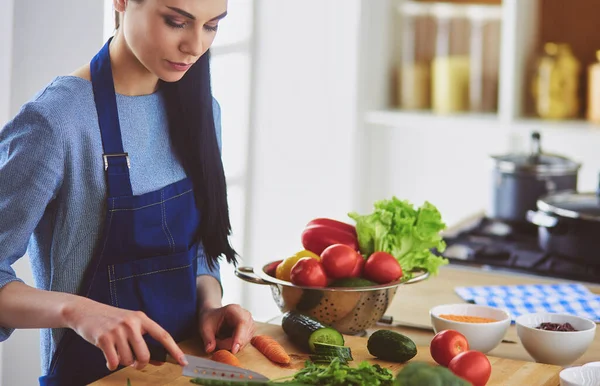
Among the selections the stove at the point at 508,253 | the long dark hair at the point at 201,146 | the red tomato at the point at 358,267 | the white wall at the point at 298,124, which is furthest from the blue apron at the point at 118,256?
the white wall at the point at 298,124

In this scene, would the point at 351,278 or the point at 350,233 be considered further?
the point at 350,233

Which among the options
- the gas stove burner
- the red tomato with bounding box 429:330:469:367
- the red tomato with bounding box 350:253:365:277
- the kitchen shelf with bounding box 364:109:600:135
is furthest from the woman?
the kitchen shelf with bounding box 364:109:600:135

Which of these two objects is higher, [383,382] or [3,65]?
[3,65]

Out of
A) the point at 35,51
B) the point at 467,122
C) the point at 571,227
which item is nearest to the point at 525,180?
the point at 571,227

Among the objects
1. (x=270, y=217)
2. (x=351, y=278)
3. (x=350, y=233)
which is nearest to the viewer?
(x=351, y=278)

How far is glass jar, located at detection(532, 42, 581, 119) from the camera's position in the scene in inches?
142

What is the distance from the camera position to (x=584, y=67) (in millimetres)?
3705

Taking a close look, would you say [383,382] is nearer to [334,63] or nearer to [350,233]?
[350,233]

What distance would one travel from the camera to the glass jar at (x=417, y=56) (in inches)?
160

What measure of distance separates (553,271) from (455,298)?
15.2 inches

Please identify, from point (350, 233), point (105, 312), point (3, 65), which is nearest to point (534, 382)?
point (350, 233)

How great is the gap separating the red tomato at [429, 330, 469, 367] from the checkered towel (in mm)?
382

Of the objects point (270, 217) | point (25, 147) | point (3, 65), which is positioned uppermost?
point (3, 65)

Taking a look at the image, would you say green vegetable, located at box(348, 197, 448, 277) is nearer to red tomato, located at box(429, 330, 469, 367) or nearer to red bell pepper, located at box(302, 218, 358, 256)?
red bell pepper, located at box(302, 218, 358, 256)
